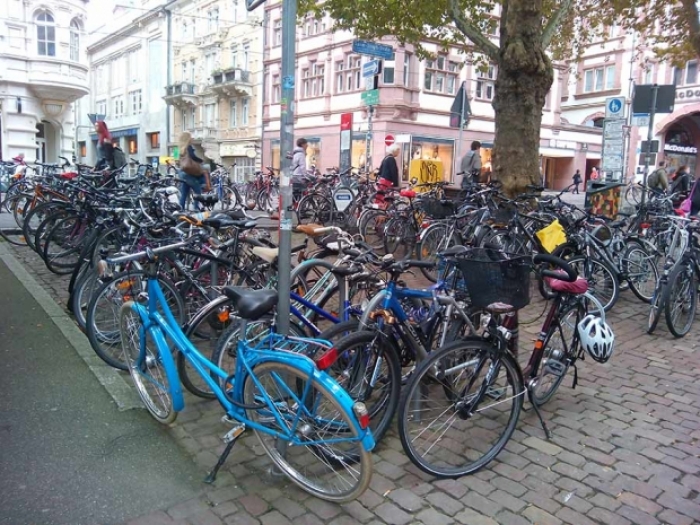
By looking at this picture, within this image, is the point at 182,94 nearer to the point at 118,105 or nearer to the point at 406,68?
the point at 118,105

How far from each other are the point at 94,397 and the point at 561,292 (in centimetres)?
318

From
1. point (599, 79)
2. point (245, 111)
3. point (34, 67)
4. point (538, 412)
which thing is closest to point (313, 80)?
point (245, 111)

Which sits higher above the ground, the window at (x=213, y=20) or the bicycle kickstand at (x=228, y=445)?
the window at (x=213, y=20)

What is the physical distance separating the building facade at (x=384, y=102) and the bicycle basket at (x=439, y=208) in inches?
702

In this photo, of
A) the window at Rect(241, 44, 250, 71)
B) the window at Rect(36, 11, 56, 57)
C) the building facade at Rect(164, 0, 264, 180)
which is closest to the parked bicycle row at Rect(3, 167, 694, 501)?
the window at Rect(36, 11, 56, 57)

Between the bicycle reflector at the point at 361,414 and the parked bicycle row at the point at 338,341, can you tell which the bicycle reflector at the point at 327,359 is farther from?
the bicycle reflector at the point at 361,414

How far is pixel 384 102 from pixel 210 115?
16.3 metres

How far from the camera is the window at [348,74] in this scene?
2862 centimetres

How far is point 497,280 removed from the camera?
3.27 metres

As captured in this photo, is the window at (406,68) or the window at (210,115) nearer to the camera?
the window at (406,68)

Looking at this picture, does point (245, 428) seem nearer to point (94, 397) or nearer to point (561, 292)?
point (94, 397)

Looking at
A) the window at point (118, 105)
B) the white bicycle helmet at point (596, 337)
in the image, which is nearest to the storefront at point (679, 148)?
the white bicycle helmet at point (596, 337)

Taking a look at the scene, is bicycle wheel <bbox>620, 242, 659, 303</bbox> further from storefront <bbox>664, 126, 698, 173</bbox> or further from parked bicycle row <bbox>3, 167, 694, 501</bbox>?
storefront <bbox>664, 126, 698, 173</bbox>

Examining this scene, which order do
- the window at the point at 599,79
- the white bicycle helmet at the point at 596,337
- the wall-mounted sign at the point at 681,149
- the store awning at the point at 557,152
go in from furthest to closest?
1. the window at the point at 599,79
2. the wall-mounted sign at the point at 681,149
3. the store awning at the point at 557,152
4. the white bicycle helmet at the point at 596,337
